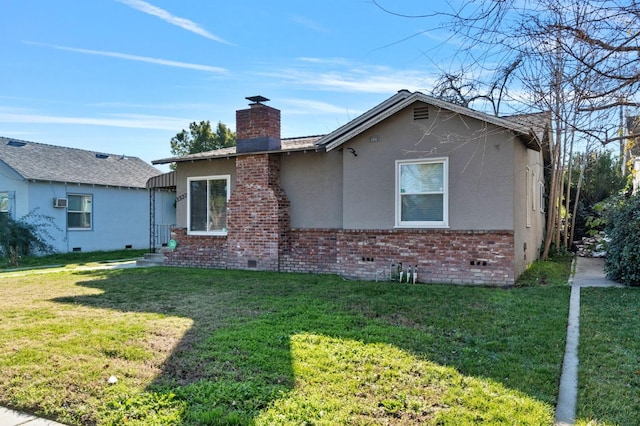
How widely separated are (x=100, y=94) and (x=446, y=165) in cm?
1393

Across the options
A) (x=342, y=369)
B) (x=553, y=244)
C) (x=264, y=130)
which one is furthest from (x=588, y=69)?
(x=553, y=244)

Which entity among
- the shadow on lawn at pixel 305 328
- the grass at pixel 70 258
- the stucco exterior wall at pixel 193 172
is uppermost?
the stucco exterior wall at pixel 193 172

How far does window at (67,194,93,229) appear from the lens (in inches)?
746

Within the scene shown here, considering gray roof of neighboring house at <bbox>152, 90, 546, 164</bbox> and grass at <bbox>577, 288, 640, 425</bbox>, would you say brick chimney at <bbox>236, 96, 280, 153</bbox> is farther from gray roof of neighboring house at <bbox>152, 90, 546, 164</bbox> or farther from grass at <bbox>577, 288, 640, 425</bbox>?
grass at <bbox>577, 288, 640, 425</bbox>

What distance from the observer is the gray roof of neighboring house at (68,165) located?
18031 millimetres

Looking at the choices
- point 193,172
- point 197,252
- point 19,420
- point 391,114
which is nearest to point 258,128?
point 193,172

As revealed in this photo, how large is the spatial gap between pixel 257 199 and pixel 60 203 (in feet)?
35.7

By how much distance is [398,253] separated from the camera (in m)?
10.1

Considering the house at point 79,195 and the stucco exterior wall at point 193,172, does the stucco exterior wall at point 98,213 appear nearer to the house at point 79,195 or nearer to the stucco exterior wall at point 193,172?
the house at point 79,195

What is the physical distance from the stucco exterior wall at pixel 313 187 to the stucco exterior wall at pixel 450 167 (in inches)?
26.6

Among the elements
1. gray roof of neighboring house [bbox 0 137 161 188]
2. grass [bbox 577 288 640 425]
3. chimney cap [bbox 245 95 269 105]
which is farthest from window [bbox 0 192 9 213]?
grass [bbox 577 288 640 425]

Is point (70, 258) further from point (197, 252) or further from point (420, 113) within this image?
point (420, 113)

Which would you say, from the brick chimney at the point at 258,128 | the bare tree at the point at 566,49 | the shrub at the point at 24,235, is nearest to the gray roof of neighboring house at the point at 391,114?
the brick chimney at the point at 258,128

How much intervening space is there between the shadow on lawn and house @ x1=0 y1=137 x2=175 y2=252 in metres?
10.1
